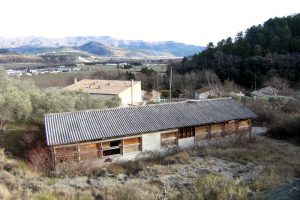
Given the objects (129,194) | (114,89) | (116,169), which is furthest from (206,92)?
(129,194)

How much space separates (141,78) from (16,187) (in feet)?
178

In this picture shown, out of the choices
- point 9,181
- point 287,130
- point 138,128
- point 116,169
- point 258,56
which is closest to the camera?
point 9,181

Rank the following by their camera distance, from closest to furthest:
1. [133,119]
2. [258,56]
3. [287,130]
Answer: [133,119]
[287,130]
[258,56]

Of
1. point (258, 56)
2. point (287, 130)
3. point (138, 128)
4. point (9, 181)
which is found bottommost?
point (287, 130)

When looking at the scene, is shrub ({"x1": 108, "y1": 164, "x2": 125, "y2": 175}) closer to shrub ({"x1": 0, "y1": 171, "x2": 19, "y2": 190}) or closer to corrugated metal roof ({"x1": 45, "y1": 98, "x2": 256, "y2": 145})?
corrugated metal roof ({"x1": 45, "y1": 98, "x2": 256, "y2": 145})

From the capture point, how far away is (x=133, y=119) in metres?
22.4

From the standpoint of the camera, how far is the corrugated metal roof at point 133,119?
66.1 ft

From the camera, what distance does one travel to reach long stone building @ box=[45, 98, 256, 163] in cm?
1988

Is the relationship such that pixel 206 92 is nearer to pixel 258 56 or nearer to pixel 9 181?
pixel 258 56

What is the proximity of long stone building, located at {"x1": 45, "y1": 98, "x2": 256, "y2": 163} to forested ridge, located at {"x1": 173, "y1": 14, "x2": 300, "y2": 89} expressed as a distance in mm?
39052

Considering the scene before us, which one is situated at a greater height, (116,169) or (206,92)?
(206,92)

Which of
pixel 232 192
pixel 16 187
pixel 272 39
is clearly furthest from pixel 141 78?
pixel 232 192

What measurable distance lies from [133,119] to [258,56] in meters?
47.8

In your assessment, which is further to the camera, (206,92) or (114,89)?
(206,92)
